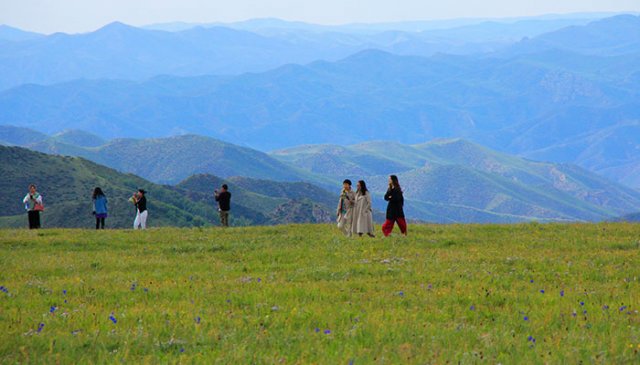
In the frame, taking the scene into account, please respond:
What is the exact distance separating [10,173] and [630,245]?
106 meters

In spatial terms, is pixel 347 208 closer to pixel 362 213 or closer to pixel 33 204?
pixel 362 213

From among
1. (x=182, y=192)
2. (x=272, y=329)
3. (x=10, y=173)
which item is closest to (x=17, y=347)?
(x=272, y=329)

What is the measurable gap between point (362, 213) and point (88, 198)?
8283cm

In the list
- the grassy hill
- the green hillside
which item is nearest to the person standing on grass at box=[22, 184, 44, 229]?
the grassy hill

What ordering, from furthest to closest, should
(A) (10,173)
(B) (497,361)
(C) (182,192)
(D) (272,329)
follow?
(C) (182,192)
(A) (10,173)
(D) (272,329)
(B) (497,361)

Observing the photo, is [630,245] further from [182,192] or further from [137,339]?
[182,192]

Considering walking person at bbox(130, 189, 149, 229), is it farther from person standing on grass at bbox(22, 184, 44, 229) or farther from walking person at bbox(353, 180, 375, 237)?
walking person at bbox(353, 180, 375, 237)

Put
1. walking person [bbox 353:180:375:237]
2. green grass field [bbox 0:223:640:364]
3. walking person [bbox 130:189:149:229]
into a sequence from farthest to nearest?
walking person [bbox 130:189:149:229]
walking person [bbox 353:180:375:237]
green grass field [bbox 0:223:640:364]

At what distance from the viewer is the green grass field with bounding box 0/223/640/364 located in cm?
1029

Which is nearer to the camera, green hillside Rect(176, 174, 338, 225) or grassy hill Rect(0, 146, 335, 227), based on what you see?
grassy hill Rect(0, 146, 335, 227)

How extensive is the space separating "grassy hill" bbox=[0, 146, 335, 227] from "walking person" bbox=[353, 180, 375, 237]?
58.4 metres

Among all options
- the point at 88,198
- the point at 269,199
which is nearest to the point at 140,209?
the point at 88,198

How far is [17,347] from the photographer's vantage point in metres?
Result: 10.4

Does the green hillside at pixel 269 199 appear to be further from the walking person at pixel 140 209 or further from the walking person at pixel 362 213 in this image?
the walking person at pixel 362 213
